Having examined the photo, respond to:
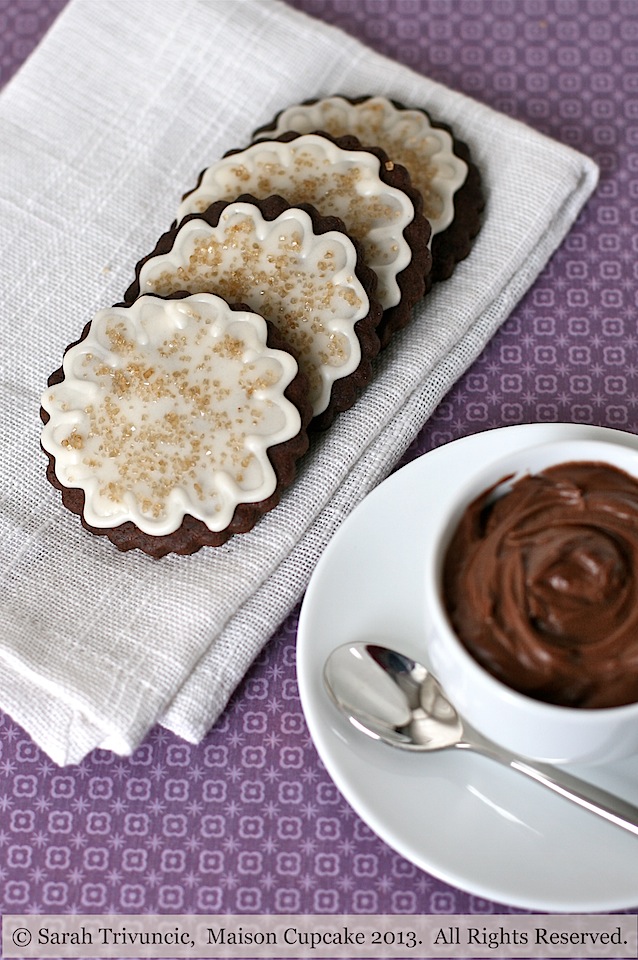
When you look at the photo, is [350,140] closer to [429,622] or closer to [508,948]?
[429,622]

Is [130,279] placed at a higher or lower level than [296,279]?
lower

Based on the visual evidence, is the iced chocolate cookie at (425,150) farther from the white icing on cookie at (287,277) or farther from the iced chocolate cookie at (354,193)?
the white icing on cookie at (287,277)

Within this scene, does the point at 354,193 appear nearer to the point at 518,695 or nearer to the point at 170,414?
the point at 170,414

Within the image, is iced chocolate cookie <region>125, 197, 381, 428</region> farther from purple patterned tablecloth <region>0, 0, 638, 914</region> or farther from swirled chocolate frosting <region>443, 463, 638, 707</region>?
swirled chocolate frosting <region>443, 463, 638, 707</region>

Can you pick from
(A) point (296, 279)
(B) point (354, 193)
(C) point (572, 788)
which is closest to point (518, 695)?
(C) point (572, 788)

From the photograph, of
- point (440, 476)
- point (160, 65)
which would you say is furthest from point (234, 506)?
point (160, 65)

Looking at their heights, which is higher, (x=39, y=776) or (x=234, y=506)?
(x=234, y=506)
